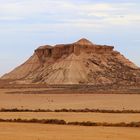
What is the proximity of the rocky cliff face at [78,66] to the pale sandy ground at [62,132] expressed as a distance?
3256 inches

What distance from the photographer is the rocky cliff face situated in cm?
10638

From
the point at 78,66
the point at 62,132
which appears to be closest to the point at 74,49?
the point at 78,66

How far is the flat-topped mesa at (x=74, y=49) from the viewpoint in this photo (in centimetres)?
11862

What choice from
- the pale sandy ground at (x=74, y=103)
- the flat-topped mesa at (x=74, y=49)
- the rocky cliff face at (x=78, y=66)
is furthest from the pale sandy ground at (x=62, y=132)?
the flat-topped mesa at (x=74, y=49)

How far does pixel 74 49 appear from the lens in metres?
118

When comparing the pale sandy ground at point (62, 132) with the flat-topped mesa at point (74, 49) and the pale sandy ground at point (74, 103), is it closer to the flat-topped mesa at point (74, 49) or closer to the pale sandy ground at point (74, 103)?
the pale sandy ground at point (74, 103)

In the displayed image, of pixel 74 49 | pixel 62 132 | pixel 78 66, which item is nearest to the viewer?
pixel 62 132

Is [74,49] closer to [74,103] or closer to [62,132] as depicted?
[74,103]

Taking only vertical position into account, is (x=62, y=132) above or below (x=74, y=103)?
below

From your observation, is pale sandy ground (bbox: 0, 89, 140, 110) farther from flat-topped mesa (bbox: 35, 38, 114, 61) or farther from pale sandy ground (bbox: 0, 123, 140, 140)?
flat-topped mesa (bbox: 35, 38, 114, 61)

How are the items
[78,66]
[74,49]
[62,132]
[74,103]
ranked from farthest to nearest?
1. [74,49]
2. [78,66]
3. [74,103]
4. [62,132]

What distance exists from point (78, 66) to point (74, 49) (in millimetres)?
8118

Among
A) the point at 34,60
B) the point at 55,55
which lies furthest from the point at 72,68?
the point at 34,60

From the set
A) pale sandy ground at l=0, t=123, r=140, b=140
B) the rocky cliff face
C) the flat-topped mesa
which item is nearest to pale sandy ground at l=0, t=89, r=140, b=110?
pale sandy ground at l=0, t=123, r=140, b=140
